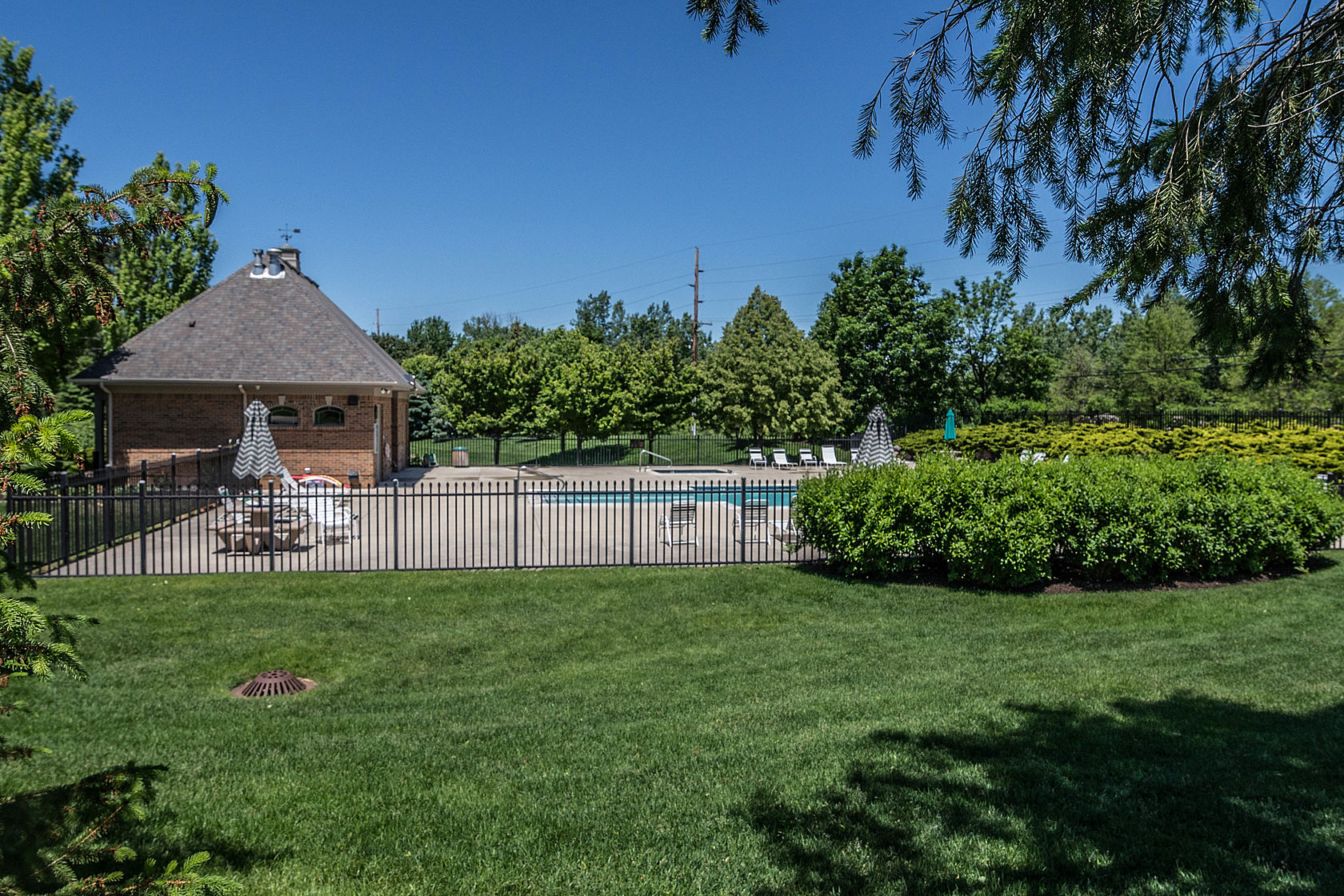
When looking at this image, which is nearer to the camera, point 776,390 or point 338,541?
point 338,541

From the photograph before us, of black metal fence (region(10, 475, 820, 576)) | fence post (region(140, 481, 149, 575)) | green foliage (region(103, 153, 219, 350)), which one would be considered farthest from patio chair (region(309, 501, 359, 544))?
green foliage (region(103, 153, 219, 350))

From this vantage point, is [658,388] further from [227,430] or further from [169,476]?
[169,476]

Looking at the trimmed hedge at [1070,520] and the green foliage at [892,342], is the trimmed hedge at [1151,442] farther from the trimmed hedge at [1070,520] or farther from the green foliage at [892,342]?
the green foliage at [892,342]

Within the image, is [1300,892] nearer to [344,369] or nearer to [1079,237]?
[1079,237]

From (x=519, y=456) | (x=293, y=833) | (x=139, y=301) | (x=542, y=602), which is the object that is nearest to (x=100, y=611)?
(x=542, y=602)

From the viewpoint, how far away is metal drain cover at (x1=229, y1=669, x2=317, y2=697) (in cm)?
726

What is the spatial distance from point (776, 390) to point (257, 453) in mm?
22374

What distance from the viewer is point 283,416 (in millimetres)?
24125

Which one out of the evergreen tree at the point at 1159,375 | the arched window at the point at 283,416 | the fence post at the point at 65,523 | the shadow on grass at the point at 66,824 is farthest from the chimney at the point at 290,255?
the evergreen tree at the point at 1159,375

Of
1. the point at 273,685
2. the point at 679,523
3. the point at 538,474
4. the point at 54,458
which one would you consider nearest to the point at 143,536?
the point at 273,685

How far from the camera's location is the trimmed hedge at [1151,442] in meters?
19.7

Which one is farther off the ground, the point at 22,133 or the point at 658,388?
the point at 22,133

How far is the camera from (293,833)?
4344mm

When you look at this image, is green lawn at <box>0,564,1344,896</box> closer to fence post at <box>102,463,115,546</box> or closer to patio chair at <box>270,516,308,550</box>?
fence post at <box>102,463,115,546</box>
